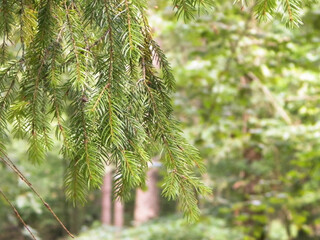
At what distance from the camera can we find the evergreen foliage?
3.33 feet

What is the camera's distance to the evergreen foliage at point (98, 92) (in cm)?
102

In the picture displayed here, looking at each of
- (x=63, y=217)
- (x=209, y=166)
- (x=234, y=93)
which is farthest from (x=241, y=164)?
(x=63, y=217)

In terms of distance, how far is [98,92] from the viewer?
1016 millimetres

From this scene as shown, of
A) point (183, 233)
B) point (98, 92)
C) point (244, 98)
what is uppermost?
point (244, 98)

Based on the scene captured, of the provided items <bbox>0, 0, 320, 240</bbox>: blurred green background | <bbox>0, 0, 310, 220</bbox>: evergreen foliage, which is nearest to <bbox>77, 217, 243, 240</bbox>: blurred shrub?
<bbox>0, 0, 320, 240</bbox>: blurred green background

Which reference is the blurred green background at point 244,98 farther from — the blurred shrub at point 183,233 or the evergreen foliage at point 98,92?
the evergreen foliage at point 98,92

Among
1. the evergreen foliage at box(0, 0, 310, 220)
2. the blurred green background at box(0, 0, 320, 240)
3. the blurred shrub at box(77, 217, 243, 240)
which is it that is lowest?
the blurred shrub at box(77, 217, 243, 240)

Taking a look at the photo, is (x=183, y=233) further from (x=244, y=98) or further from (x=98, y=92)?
(x=98, y=92)

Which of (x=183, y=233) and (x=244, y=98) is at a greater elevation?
(x=244, y=98)

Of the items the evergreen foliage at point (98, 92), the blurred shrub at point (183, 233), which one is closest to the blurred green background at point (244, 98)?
the blurred shrub at point (183, 233)

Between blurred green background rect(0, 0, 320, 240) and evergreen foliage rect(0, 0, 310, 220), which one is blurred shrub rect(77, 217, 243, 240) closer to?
blurred green background rect(0, 0, 320, 240)

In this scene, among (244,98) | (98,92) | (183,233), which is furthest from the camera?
(183,233)

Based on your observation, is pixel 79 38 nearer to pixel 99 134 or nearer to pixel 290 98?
pixel 99 134

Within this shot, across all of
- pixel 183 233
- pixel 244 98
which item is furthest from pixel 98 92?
pixel 183 233
